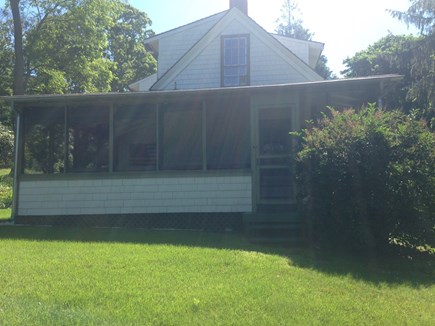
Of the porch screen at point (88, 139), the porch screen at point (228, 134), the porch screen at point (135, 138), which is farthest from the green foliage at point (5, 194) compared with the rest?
the porch screen at point (228, 134)

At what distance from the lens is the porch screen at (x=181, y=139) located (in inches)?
488

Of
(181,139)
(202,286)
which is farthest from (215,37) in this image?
(202,286)

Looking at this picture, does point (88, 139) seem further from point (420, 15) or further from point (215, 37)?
point (420, 15)

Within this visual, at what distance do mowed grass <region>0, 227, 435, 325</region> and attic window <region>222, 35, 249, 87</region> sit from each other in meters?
9.03

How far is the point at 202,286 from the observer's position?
5477 millimetres

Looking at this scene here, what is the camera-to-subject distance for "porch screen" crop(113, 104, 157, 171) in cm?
1167

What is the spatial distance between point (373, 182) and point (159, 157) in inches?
216

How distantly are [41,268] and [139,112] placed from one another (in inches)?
249

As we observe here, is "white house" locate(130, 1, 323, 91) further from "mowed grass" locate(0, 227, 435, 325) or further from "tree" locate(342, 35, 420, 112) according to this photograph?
"tree" locate(342, 35, 420, 112)

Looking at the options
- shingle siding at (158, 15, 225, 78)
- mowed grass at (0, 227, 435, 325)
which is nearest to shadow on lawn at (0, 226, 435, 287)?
mowed grass at (0, 227, 435, 325)

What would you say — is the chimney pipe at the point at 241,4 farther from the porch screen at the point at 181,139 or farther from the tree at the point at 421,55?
the tree at the point at 421,55

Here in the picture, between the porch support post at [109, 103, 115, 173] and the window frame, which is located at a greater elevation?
the window frame

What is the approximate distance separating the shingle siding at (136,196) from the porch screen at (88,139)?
1.89ft

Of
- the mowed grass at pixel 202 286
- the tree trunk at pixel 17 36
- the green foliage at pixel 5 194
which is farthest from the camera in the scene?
the tree trunk at pixel 17 36
